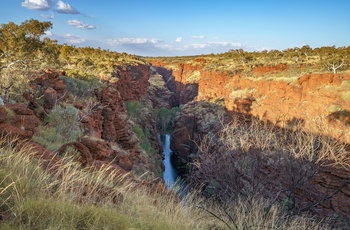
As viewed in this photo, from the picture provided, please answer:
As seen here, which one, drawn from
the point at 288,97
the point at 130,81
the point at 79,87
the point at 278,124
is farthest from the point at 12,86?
the point at 130,81

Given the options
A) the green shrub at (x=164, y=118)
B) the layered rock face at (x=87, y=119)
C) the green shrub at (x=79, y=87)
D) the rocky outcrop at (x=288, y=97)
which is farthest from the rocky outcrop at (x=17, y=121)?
the green shrub at (x=164, y=118)

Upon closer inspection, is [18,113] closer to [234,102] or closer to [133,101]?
[234,102]

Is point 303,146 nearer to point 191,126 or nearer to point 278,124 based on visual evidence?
point 278,124

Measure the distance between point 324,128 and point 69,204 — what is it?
1834cm

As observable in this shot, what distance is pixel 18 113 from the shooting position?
6324 millimetres

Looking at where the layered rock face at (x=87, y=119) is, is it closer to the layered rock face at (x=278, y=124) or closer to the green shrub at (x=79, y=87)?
the green shrub at (x=79, y=87)

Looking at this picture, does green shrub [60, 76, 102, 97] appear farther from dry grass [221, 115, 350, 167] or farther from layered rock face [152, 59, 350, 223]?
dry grass [221, 115, 350, 167]

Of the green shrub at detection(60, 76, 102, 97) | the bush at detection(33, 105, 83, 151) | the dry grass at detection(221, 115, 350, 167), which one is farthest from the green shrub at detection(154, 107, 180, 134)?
the bush at detection(33, 105, 83, 151)

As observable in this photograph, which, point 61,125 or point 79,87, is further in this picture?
point 79,87

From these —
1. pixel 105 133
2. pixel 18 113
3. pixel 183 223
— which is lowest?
pixel 105 133

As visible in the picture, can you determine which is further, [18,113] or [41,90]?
[41,90]

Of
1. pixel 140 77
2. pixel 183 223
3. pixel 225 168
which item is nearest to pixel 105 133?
pixel 225 168

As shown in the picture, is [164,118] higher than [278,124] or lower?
lower

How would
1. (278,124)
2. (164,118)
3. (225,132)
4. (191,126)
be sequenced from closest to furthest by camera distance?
(278,124) < (225,132) < (191,126) < (164,118)
